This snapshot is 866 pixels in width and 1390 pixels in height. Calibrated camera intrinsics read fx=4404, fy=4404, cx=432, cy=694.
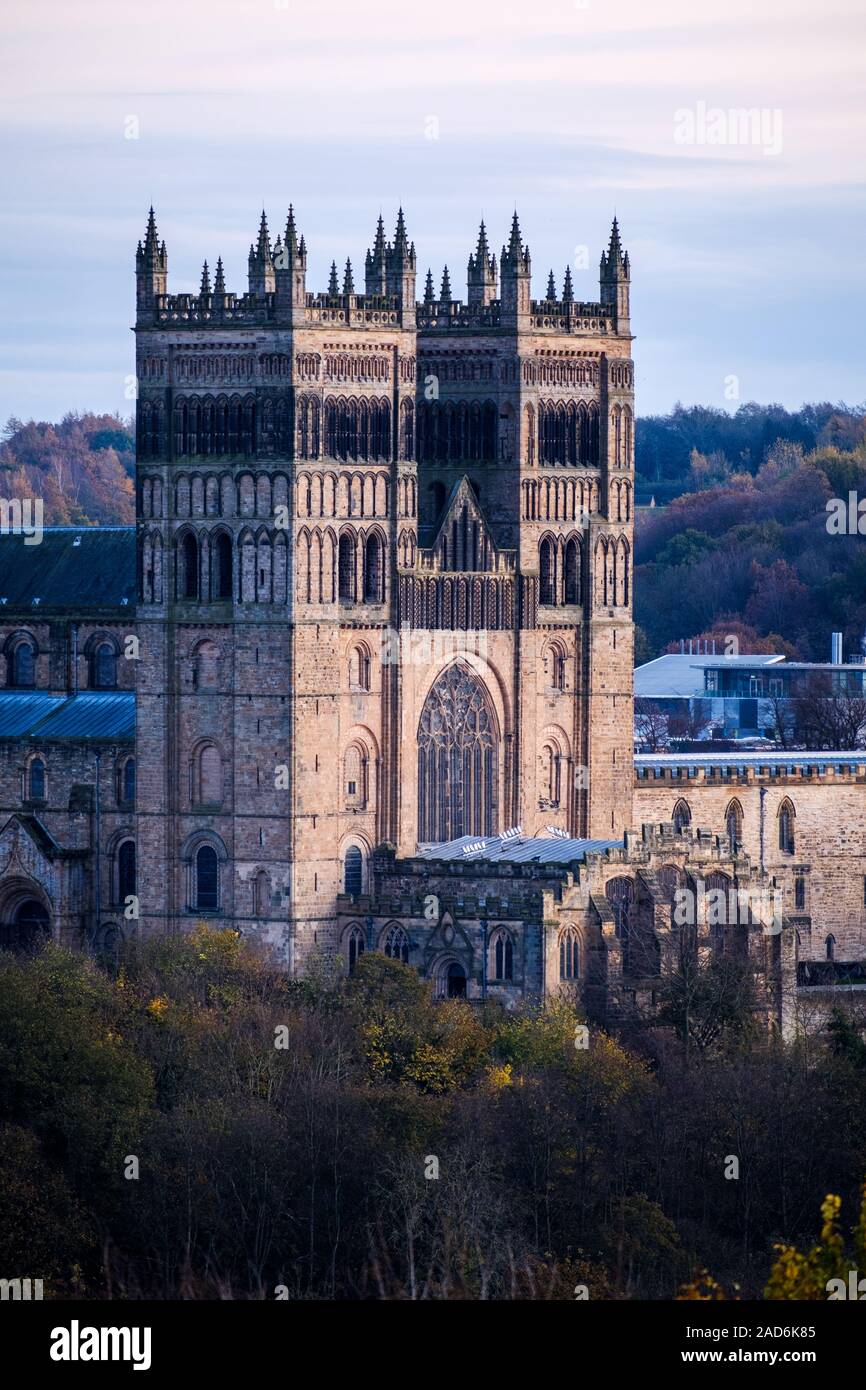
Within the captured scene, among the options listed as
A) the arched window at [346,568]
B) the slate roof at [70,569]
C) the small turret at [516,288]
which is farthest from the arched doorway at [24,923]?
the small turret at [516,288]

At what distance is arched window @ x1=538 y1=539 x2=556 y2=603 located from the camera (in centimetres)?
12100

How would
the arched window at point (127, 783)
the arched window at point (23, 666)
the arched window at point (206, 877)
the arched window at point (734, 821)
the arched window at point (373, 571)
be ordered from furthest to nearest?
the arched window at point (734, 821) < the arched window at point (23, 666) < the arched window at point (127, 783) < the arched window at point (373, 571) < the arched window at point (206, 877)

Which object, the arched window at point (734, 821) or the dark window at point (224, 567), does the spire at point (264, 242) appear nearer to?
the dark window at point (224, 567)

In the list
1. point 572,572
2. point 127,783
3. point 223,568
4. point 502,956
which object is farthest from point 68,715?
point 502,956

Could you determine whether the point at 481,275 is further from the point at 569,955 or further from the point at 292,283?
the point at 569,955

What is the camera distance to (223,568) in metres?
115

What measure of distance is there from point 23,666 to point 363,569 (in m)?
14.2

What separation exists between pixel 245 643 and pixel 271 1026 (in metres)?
14.8

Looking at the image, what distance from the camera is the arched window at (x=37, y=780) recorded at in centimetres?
12044

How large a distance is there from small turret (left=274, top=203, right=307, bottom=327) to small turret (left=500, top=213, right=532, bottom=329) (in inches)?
294

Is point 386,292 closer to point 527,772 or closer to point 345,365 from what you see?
point 345,365

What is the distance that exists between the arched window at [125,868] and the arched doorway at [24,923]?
7.51 ft

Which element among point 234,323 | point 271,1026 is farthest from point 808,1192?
point 234,323

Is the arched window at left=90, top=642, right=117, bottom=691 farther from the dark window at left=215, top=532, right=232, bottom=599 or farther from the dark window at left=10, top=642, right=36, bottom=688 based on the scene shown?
the dark window at left=215, top=532, right=232, bottom=599
